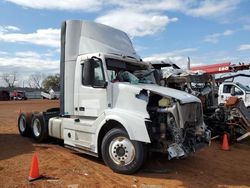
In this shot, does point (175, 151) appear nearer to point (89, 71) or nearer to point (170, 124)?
point (170, 124)

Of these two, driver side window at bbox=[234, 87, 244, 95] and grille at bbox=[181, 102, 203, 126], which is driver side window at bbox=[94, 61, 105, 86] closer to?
grille at bbox=[181, 102, 203, 126]

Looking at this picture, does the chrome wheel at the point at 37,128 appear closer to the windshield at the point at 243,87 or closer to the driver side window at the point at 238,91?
the driver side window at the point at 238,91

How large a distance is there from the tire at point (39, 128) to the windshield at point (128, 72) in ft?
11.4

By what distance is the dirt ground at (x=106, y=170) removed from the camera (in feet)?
22.6

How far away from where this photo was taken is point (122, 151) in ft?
24.7

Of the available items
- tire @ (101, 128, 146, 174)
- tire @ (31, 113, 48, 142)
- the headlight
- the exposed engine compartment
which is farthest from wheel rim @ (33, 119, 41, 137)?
the headlight

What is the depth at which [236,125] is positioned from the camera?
41.1 feet

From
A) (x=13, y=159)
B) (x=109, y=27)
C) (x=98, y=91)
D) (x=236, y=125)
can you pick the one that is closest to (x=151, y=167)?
(x=98, y=91)

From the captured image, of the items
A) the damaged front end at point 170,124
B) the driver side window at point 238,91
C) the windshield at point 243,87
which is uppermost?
the windshield at point 243,87

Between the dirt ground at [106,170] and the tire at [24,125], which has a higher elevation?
the tire at [24,125]

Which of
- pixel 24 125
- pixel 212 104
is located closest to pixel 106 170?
pixel 24 125

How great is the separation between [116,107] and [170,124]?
134 cm

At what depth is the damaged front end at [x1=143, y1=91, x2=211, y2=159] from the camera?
23.7 ft

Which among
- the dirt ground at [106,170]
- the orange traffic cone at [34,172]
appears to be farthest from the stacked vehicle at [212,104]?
the orange traffic cone at [34,172]
